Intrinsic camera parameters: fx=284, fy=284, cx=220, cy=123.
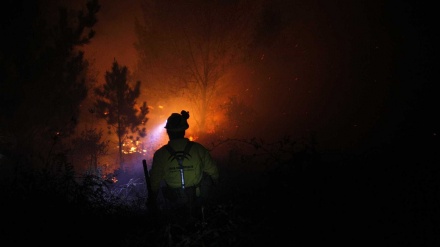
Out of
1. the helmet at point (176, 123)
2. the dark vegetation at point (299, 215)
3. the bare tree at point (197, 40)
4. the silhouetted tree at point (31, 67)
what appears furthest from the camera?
the bare tree at point (197, 40)

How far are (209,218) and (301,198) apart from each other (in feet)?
2.42

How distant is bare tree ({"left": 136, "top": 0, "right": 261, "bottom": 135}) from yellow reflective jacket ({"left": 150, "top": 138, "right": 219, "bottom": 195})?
12.8 m

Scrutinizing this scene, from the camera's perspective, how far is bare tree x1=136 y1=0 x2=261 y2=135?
16.4 meters

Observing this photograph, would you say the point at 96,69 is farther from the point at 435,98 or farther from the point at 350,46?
the point at 435,98

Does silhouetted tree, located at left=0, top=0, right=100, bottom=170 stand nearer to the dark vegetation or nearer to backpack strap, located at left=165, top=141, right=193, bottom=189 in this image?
backpack strap, located at left=165, top=141, right=193, bottom=189

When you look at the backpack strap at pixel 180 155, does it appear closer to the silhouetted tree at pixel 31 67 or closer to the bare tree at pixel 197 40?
the silhouetted tree at pixel 31 67

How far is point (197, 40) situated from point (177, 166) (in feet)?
45.1

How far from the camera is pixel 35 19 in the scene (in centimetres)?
980

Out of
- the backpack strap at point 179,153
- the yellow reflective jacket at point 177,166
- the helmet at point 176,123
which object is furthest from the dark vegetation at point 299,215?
the helmet at point 176,123

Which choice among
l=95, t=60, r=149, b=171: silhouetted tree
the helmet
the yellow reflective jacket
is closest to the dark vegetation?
the yellow reflective jacket

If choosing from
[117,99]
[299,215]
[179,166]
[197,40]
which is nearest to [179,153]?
[179,166]

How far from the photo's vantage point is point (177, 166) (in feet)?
14.5

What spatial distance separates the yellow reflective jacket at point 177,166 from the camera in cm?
434

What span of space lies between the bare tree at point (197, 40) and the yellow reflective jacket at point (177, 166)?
12.8 metres
